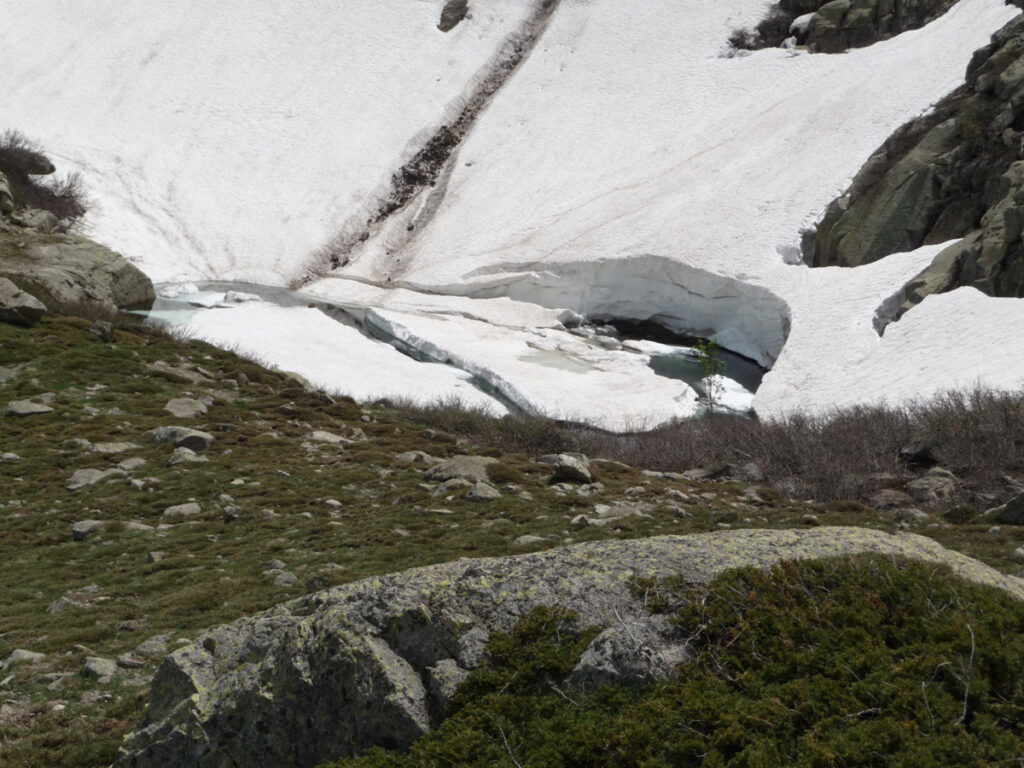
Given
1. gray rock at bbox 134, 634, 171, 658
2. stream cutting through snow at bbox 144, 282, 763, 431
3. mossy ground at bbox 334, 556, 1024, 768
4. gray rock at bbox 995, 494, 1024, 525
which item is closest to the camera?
mossy ground at bbox 334, 556, 1024, 768

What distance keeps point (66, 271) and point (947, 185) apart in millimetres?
28334

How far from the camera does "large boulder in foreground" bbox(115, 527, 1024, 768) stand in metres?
4.20

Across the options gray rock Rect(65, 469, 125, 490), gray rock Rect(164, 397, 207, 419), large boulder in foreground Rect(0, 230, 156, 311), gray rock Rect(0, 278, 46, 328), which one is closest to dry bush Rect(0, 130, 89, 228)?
large boulder in foreground Rect(0, 230, 156, 311)

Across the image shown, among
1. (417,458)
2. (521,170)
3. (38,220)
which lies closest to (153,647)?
(417,458)

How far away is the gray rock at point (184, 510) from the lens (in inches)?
398

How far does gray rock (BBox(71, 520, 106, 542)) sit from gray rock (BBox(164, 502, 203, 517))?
0.73 m

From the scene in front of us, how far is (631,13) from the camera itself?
5681 cm

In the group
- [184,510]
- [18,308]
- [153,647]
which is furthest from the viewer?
[18,308]

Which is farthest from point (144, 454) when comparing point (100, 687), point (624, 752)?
point (624, 752)

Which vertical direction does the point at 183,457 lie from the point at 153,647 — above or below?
below

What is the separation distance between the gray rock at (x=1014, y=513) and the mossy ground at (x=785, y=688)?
21.7 feet

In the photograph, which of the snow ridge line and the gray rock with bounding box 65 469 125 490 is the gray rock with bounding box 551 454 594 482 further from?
the snow ridge line

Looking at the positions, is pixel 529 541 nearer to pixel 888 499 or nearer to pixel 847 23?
pixel 888 499

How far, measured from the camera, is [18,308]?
57.1ft
